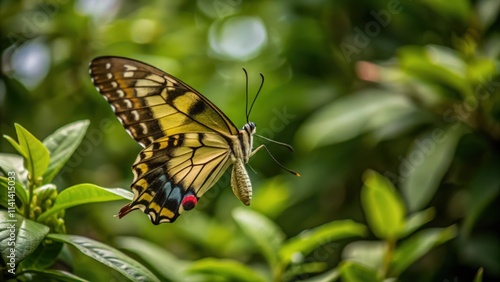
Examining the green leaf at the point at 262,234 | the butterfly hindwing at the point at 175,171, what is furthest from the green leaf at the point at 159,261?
the butterfly hindwing at the point at 175,171

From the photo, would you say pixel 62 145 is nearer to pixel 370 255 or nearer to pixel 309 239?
pixel 309 239

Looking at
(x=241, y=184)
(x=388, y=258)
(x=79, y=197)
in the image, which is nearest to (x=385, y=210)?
(x=388, y=258)

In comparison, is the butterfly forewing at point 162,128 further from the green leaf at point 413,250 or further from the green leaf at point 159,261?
the green leaf at point 413,250

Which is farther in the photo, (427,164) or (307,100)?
(307,100)

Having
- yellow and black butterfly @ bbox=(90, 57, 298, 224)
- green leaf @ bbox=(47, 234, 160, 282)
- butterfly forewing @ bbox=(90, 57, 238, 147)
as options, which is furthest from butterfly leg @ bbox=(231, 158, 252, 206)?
green leaf @ bbox=(47, 234, 160, 282)

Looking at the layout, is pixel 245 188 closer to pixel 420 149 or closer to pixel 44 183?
pixel 44 183

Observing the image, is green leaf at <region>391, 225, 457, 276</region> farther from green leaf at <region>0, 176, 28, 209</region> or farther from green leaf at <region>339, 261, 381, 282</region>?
green leaf at <region>0, 176, 28, 209</region>

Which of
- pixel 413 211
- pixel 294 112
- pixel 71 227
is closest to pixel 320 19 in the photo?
pixel 294 112
